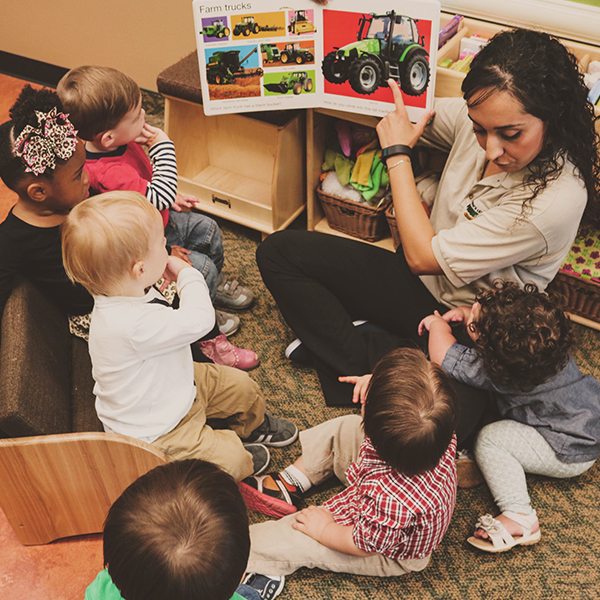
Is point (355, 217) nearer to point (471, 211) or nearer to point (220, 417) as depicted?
point (471, 211)

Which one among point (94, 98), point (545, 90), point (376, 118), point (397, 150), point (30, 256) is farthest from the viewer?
point (376, 118)

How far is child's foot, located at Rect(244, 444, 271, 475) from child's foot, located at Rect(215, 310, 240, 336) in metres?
0.48

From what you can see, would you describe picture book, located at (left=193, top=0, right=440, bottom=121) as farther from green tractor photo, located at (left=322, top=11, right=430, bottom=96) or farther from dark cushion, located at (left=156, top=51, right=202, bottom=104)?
dark cushion, located at (left=156, top=51, right=202, bottom=104)

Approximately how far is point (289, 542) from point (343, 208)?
1.15 m

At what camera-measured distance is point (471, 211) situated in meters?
1.52

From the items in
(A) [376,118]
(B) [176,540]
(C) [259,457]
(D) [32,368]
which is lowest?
(C) [259,457]

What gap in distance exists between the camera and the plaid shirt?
1173 millimetres

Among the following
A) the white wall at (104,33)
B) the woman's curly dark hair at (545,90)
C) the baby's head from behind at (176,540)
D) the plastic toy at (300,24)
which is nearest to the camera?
the baby's head from behind at (176,540)

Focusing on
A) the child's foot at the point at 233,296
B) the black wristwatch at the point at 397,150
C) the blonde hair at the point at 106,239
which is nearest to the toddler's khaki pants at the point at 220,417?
the blonde hair at the point at 106,239

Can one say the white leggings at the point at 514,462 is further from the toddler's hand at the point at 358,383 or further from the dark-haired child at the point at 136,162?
the dark-haired child at the point at 136,162

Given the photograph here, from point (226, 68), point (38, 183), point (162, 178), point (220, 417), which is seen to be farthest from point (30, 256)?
point (226, 68)

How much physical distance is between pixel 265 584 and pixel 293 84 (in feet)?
4.60

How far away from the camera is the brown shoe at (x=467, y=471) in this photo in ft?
5.04

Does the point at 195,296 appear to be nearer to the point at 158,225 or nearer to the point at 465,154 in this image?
the point at 158,225
